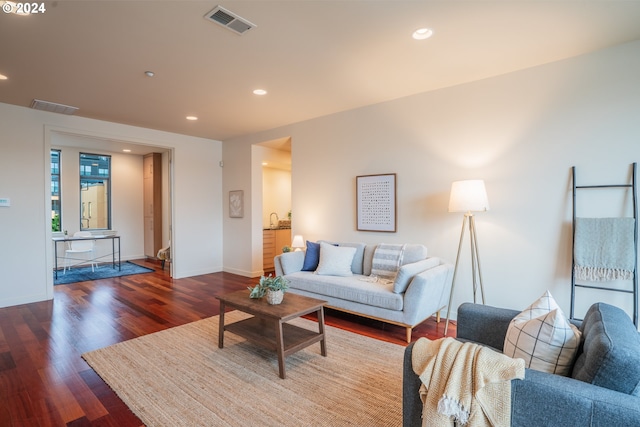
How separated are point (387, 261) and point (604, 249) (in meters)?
1.94

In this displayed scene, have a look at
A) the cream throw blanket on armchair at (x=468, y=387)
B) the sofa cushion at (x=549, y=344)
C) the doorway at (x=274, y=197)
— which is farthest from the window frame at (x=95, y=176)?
the sofa cushion at (x=549, y=344)

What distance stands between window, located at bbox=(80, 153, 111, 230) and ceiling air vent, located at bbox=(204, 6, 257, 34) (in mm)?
6788

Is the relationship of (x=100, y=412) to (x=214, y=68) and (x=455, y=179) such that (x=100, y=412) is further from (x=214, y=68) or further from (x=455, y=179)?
(x=455, y=179)

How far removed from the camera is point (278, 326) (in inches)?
92.6

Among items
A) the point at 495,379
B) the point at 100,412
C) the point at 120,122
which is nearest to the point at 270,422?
the point at 100,412

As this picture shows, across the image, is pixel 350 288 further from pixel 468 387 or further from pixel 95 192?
pixel 95 192

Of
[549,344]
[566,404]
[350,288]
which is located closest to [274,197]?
[350,288]

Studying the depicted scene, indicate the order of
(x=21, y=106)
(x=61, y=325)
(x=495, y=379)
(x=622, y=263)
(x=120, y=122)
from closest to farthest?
1. (x=495, y=379)
2. (x=622, y=263)
3. (x=61, y=325)
4. (x=21, y=106)
5. (x=120, y=122)

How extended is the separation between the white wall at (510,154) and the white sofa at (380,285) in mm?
318

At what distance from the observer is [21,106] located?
4.24m

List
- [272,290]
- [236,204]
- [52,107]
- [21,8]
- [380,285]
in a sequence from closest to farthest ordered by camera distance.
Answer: [21,8] → [272,290] → [380,285] → [52,107] → [236,204]

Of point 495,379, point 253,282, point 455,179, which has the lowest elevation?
point 253,282

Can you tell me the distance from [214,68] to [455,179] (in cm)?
281

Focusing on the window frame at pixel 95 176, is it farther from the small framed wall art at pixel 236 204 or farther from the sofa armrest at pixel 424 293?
the sofa armrest at pixel 424 293
